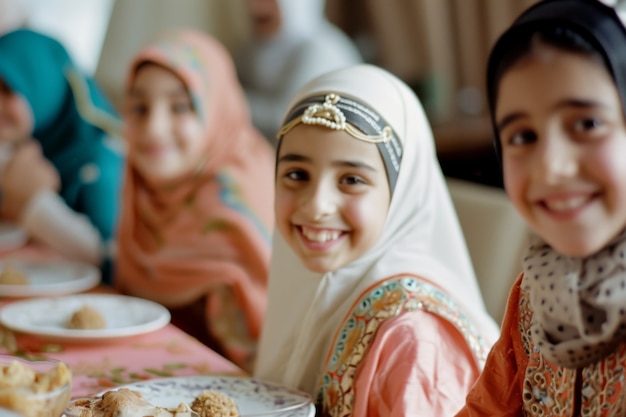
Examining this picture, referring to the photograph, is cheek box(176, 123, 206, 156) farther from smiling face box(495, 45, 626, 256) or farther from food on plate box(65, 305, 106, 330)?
smiling face box(495, 45, 626, 256)

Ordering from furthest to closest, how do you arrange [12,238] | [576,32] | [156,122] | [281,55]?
[281,55], [12,238], [156,122], [576,32]

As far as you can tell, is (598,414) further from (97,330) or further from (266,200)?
(266,200)

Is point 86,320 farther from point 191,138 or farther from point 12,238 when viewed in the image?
point 12,238

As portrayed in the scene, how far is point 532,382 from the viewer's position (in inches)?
35.4

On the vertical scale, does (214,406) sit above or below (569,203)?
below

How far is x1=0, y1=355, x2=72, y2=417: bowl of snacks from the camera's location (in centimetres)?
88

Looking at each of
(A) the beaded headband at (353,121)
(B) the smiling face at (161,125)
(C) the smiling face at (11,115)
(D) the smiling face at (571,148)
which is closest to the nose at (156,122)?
(B) the smiling face at (161,125)

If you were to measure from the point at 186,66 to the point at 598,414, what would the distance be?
1.41m

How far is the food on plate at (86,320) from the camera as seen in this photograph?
1527mm

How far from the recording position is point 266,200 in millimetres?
2119

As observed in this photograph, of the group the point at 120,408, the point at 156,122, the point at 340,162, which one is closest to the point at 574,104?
the point at 340,162

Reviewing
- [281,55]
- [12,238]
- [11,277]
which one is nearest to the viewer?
[11,277]

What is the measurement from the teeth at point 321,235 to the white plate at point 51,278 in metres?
0.81

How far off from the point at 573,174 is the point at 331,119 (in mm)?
460
